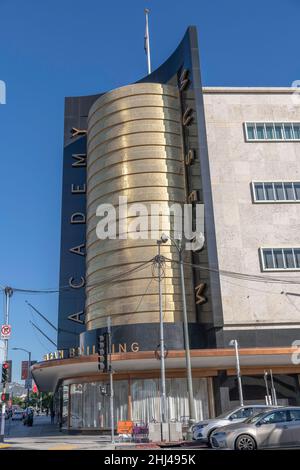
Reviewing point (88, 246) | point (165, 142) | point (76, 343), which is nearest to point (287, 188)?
point (165, 142)

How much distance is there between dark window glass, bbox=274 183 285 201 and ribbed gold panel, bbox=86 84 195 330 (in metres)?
7.67

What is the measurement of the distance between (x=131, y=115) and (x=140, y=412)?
81.6ft

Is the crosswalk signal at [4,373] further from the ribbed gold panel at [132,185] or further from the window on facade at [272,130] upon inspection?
the window on facade at [272,130]

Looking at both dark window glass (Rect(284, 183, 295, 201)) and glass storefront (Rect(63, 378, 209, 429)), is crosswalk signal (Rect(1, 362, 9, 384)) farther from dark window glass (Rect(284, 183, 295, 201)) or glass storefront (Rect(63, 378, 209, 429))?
dark window glass (Rect(284, 183, 295, 201))

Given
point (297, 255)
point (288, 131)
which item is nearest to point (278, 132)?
point (288, 131)

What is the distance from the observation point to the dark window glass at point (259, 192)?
37.9 m

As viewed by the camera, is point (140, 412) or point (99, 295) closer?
point (140, 412)

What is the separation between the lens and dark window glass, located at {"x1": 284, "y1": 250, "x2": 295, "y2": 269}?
1419 inches

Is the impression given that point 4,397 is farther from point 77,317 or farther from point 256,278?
point 77,317

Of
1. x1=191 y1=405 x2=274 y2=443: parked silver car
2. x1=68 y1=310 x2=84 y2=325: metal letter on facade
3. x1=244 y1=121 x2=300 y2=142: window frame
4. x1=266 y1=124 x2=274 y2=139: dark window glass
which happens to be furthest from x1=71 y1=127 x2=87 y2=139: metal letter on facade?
x1=191 y1=405 x2=274 y2=443: parked silver car

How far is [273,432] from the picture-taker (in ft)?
52.2

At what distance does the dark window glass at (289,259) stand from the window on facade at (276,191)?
4.23 m
